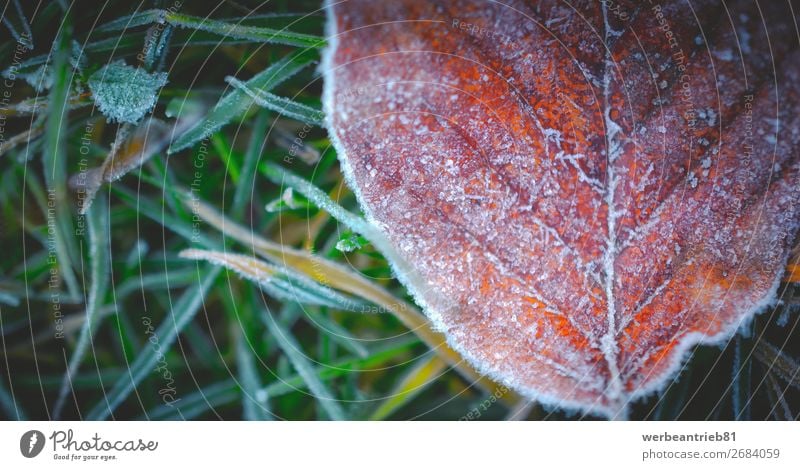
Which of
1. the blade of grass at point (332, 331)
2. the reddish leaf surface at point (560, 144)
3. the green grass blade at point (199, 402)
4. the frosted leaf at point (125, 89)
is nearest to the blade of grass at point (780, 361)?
the reddish leaf surface at point (560, 144)

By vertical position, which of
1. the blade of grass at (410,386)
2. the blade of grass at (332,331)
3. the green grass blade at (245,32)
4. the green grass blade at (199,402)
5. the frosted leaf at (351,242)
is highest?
the green grass blade at (245,32)

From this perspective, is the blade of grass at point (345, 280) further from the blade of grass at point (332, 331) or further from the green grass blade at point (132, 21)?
the green grass blade at point (132, 21)

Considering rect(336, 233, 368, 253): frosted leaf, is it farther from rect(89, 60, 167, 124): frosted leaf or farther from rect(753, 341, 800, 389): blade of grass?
rect(753, 341, 800, 389): blade of grass

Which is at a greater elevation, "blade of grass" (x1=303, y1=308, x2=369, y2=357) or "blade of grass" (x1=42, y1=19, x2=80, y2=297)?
"blade of grass" (x1=42, y1=19, x2=80, y2=297)

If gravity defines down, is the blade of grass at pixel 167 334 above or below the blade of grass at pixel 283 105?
below

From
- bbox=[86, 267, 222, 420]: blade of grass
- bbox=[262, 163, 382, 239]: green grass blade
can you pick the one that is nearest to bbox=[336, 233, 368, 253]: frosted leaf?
bbox=[262, 163, 382, 239]: green grass blade

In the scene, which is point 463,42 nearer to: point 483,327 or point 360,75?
point 360,75
